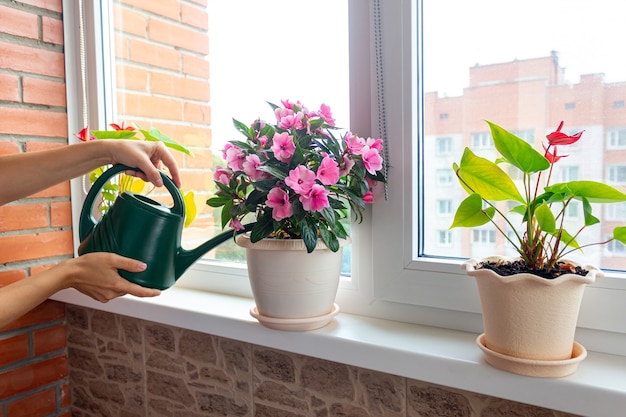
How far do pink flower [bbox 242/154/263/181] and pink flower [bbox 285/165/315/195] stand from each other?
8 cm

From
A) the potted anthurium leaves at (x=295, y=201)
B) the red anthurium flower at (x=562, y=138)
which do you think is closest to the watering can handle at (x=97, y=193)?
the potted anthurium leaves at (x=295, y=201)

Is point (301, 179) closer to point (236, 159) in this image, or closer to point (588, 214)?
point (236, 159)

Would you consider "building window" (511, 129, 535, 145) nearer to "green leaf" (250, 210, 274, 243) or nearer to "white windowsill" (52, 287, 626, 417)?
"white windowsill" (52, 287, 626, 417)

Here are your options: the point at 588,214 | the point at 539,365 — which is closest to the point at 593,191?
the point at 588,214

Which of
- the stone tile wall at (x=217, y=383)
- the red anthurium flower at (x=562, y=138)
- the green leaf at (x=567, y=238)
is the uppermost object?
the red anthurium flower at (x=562, y=138)

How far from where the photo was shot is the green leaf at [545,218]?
779 millimetres

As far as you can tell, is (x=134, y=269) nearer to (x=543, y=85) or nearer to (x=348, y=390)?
(x=348, y=390)

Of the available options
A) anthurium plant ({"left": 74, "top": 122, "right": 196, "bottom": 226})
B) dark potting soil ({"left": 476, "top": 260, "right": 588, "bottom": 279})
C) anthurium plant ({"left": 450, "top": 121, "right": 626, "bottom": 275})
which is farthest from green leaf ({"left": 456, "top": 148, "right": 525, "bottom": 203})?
anthurium plant ({"left": 74, "top": 122, "right": 196, "bottom": 226})

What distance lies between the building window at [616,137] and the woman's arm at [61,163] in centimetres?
82

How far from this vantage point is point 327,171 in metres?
0.92

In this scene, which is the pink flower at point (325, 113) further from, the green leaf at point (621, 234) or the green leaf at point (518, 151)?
the green leaf at point (621, 234)

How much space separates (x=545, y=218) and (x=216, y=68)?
1032 millimetres

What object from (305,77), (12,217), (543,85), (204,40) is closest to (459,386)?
(543,85)

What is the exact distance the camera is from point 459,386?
876 mm
